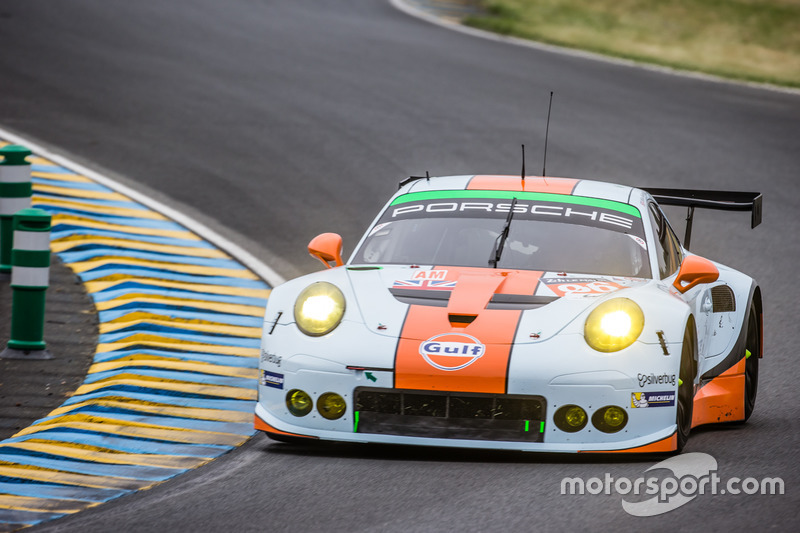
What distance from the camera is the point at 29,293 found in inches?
310

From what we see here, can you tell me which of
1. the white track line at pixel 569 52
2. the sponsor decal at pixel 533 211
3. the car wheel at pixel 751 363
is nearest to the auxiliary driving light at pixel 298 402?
the sponsor decal at pixel 533 211

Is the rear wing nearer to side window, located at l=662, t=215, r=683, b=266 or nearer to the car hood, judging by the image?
side window, located at l=662, t=215, r=683, b=266

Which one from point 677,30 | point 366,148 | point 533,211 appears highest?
point 677,30

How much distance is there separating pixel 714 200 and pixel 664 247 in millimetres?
1220

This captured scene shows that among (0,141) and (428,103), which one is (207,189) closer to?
(0,141)

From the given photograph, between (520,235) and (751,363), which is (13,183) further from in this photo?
(751,363)

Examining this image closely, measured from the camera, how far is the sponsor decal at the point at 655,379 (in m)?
5.64

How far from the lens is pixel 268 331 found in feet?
20.1

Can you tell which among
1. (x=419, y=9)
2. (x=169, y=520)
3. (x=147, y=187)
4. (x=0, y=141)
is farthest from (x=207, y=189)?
(x=419, y=9)

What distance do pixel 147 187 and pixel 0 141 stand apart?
1923 mm

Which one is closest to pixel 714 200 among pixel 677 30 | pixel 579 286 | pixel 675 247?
pixel 675 247

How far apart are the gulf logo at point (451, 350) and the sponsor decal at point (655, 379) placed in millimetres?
697

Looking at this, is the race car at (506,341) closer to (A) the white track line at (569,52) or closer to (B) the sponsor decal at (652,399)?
(B) the sponsor decal at (652,399)

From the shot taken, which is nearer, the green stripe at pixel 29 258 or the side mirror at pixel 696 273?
the side mirror at pixel 696 273
